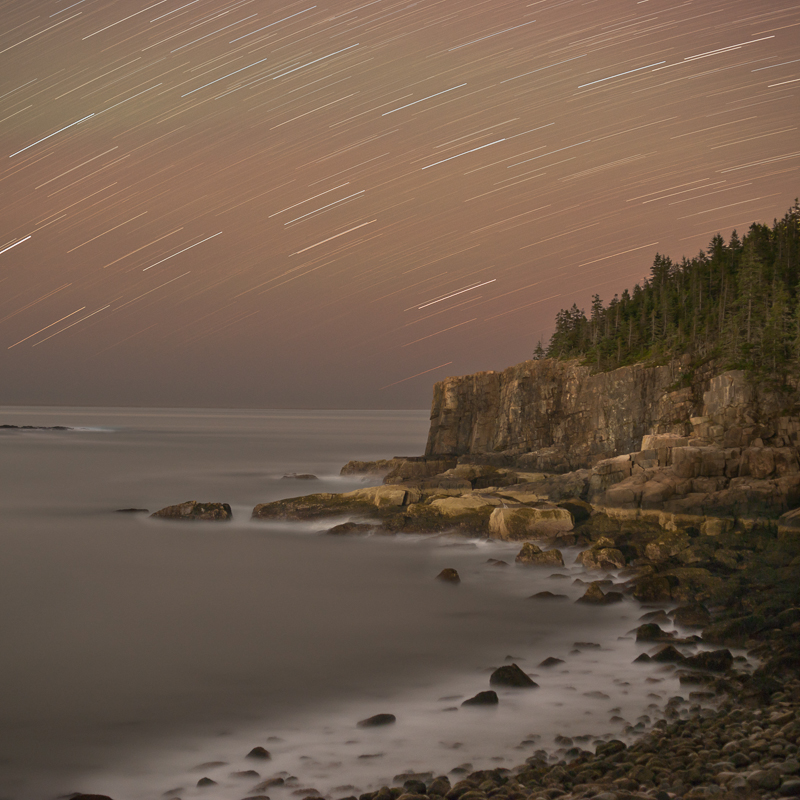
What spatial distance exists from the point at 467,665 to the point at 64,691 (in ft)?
29.1

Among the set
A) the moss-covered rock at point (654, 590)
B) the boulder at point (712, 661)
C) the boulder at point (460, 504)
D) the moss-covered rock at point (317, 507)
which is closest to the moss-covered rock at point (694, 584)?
the moss-covered rock at point (654, 590)

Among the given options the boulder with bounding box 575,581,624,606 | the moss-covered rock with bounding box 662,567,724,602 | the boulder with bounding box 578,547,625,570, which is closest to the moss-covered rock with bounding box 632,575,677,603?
the moss-covered rock with bounding box 662,567,724,602

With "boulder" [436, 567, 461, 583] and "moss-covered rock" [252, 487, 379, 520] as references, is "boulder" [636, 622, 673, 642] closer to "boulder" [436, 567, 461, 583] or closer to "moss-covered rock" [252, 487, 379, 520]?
"boulder" [436, 567, 461, 583]

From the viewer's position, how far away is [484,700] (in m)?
13.3

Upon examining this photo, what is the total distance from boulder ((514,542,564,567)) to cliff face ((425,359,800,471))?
14.1 m

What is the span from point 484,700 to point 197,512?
93.7 ft

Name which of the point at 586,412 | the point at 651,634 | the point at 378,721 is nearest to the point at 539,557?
the point at 651,634

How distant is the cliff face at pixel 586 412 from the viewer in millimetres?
37562

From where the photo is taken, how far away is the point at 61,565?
95.1 feet

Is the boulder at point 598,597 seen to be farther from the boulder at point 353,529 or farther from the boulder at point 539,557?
the boulder at point 353,529

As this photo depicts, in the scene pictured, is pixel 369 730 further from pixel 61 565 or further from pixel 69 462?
pixel 69 462

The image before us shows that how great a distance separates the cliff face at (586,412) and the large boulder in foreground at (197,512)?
23042 mm

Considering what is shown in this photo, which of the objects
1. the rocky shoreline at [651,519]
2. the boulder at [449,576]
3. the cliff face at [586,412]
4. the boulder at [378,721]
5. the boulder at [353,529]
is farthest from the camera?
the cliff face at [586,412]

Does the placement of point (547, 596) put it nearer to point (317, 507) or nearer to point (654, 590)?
point (654, 590)
